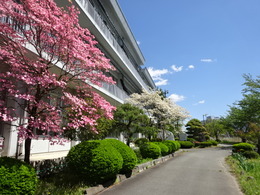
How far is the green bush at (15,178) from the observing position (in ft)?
12.9

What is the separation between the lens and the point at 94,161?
602 cm

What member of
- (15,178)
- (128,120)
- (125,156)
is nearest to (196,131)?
(128,120)

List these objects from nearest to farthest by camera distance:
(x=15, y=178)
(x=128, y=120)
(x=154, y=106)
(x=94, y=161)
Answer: (x=15, y=178)
(x=94, y=161)
(x=128, y=120)
(x=154, y=106)

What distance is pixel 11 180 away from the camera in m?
4.00

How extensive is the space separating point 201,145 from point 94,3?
1192 inches

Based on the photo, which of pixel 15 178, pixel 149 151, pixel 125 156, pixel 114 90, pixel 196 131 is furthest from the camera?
pixel 196 131

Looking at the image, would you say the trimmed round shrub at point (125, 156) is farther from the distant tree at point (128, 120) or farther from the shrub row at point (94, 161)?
the distant tree at point (128, 120)

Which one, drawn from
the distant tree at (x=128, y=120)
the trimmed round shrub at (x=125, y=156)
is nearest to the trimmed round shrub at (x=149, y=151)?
the distant tree at (x=128, y=120)

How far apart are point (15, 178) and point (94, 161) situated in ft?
7.80

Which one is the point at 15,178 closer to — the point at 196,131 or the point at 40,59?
the point at 40,59

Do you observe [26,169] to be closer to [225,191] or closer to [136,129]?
[225,191]

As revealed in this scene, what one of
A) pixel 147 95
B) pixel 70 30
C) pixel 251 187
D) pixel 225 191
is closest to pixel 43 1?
pixel 70 30

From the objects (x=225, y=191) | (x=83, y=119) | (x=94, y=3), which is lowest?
(x=225, y=191)

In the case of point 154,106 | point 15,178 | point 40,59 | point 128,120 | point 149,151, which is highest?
point 154,106
